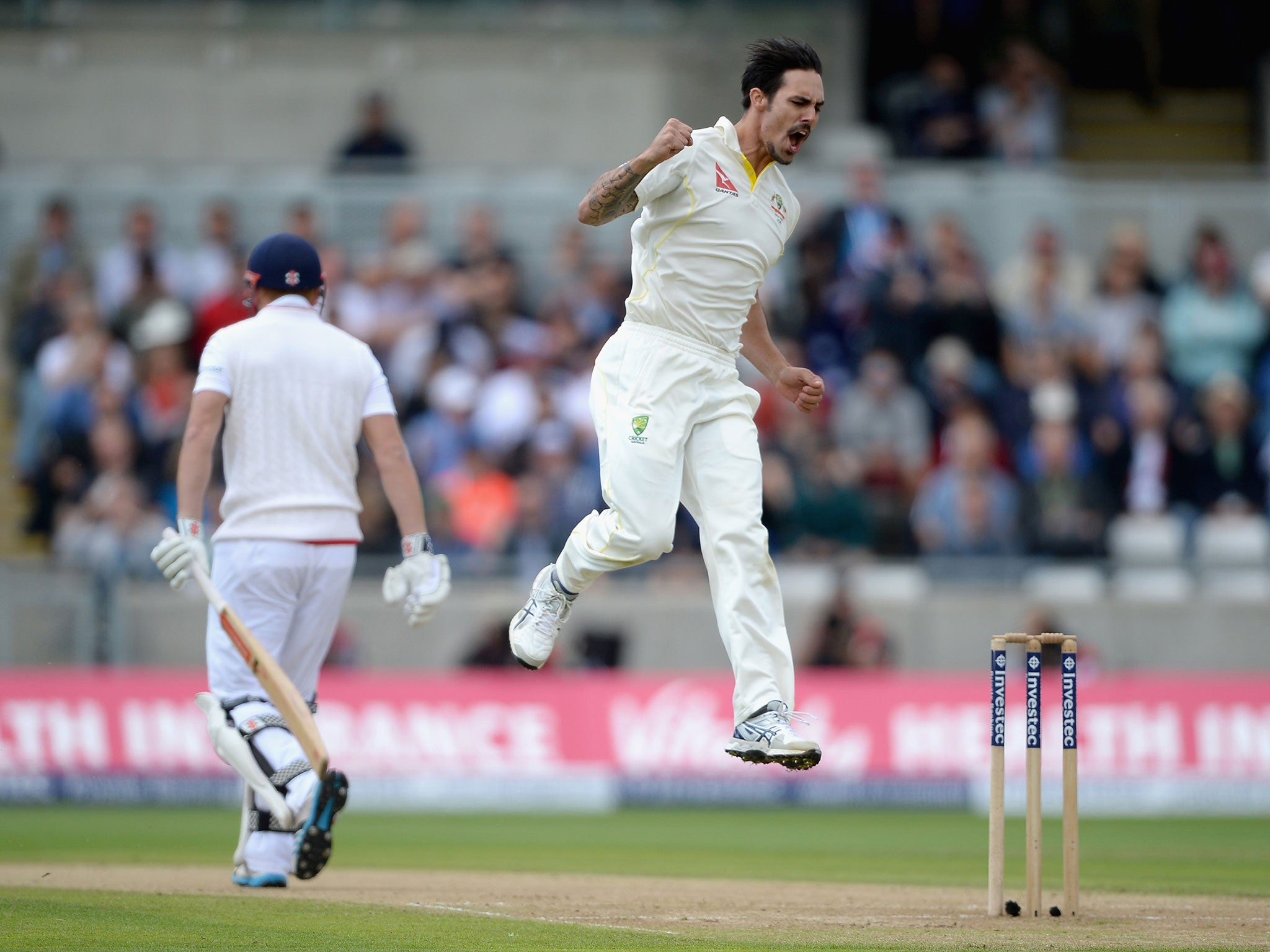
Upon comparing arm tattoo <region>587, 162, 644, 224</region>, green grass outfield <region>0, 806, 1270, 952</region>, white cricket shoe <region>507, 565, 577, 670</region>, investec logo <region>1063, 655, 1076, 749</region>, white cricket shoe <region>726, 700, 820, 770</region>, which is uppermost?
arm tattoo <region>587, 162, 644, 224</region>

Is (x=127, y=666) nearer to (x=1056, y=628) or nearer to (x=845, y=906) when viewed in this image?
(x=1056, y=628)

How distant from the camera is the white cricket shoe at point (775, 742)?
7.66m

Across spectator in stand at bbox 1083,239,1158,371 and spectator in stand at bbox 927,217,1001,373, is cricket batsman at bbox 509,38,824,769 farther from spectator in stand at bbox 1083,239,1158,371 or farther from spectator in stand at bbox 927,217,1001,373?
spectator in stand at bbox 1083,239,1158,371

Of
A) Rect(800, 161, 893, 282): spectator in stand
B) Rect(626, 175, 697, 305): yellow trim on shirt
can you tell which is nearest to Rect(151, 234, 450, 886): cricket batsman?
Rect(626, 175, 697, 305): yellow trim on shirt

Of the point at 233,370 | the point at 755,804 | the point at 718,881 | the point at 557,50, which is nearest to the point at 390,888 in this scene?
the point at 718,881

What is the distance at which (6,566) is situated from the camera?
15.9 metres

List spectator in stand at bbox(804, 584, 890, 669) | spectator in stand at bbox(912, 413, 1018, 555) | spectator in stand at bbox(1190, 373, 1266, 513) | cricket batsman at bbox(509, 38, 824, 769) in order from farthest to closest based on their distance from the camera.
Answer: spectator in stand at bbox(1190, 373, 1266, 513) → spectator in stand at bbox(912, 413, 1018, 555) → spectator in stand at bbox(804, 584, 890, 669) → cricket batsman at bbox(509, 38, 824, 769)

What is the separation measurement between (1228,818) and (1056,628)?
2168mm

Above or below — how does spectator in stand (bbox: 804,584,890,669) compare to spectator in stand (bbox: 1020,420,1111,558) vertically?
below

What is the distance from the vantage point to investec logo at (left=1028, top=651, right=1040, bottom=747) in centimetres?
762

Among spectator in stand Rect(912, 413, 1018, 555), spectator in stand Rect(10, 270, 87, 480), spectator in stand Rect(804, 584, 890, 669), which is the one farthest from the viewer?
spectator in stand Rect(10, 270, 87, 480)

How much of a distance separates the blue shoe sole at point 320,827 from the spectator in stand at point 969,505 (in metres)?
10.0

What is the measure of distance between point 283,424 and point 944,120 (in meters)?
13.8

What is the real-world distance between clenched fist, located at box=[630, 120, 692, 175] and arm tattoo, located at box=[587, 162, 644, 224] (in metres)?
0.09
